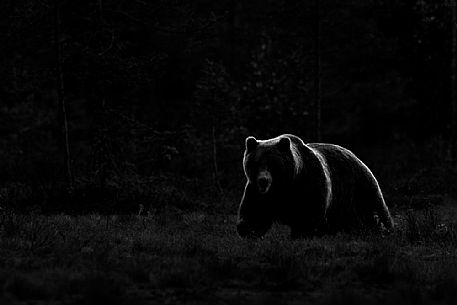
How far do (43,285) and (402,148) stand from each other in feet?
96.4

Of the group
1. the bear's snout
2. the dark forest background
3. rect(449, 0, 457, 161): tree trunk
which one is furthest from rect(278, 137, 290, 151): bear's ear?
rect(449, 0, 457, 161): tree trunk

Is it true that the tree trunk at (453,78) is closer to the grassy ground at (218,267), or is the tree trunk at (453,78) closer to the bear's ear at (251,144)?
the grassy ground at (218,267)

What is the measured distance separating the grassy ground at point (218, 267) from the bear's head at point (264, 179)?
0.35m

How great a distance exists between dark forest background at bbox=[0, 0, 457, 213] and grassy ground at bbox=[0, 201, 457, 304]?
5930 millimetres

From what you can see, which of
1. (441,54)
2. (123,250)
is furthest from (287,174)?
(441,54)

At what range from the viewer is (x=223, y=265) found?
8.65m

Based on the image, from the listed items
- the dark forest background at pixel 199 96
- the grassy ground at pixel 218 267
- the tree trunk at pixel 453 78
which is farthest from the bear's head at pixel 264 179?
the tree trunk at pixel 453 78

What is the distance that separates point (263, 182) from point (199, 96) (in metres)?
15.7

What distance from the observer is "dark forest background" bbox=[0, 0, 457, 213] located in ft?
59.4

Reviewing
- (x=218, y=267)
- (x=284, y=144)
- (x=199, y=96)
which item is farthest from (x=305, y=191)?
(x=199, y=96)

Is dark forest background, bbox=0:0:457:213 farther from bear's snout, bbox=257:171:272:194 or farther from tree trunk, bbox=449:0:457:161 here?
bear's snout, bbox=257:171:272:194

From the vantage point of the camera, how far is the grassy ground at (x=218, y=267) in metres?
7.46

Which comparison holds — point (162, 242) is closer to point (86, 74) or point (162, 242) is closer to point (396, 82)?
point (86, 74)

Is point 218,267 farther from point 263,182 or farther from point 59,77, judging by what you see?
point 59,77
